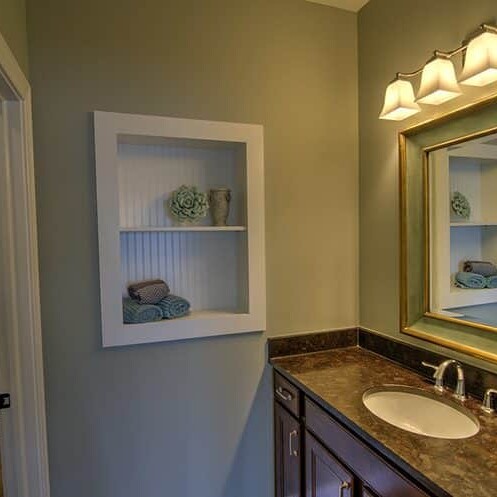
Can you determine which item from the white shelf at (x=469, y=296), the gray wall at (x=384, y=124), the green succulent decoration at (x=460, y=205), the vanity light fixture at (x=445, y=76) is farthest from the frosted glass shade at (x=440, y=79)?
the white shelf at (x=469, y=296)

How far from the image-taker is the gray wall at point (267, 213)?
1535 millimetres

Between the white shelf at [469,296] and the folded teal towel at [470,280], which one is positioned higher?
the folded teal towel at [470,280]

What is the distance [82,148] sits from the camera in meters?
1.55

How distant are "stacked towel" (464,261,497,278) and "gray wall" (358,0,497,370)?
33 centimetres

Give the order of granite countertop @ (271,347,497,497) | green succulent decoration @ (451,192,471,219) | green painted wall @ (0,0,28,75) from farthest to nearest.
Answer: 1. green succulent decoration @ (451,192,471,219)
2. green painted wall @ (0,0,28,75)
3. granite countertop @ (271,347,497,497)

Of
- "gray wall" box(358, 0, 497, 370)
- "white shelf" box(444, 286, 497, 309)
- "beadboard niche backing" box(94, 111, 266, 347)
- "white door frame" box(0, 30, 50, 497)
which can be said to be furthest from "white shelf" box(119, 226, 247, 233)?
"white shelf" box(444, 286, 497, 309)

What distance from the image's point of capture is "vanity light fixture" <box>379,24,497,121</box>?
119cm

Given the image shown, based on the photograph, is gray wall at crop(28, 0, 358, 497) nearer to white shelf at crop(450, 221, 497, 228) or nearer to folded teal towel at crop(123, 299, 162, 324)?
folded teal towel at crop(123, 299, 162, 324)

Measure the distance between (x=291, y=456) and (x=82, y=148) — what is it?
161 centimetres

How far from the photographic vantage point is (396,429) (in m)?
1.17

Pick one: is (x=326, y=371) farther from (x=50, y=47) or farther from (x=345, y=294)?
(x=50, y=47)

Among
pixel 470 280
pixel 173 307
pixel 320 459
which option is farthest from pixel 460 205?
pixel 173 307

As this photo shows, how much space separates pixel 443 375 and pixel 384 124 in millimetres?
1149

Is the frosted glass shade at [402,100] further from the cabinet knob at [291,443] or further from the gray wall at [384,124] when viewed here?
the cabinet knob at [291,443]
